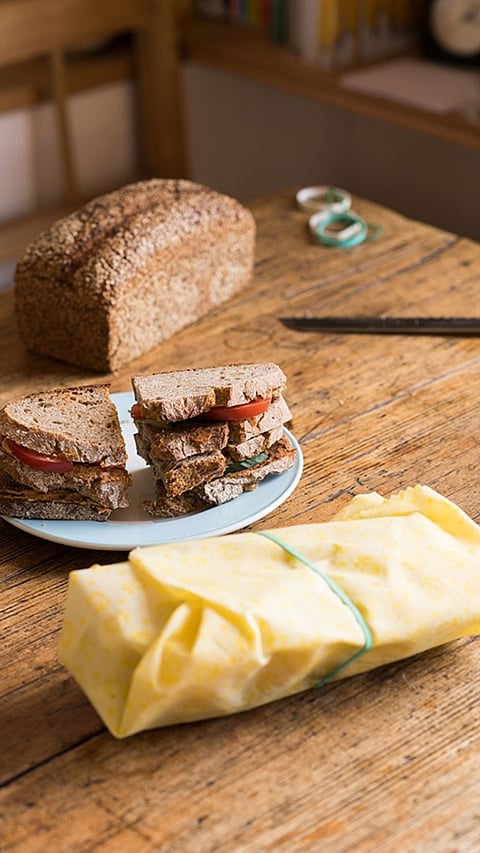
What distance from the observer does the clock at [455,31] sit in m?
2.85

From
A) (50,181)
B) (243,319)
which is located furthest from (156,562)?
(50,181)

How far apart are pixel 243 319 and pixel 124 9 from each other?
177 centimetres

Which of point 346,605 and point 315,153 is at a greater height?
point 346,605

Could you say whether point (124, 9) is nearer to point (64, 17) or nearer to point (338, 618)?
point (64, 17)

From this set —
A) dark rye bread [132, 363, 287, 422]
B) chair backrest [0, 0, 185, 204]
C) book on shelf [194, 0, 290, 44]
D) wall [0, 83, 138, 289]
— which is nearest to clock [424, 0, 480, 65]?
book on shelf [194, 0, 290, 44]

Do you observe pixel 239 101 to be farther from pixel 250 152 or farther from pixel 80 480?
pixel 80 480

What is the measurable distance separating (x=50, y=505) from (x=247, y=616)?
35 cm

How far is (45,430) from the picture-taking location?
1148mm

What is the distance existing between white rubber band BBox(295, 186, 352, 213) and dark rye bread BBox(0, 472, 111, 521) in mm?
1022

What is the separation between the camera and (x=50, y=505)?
1147 mm

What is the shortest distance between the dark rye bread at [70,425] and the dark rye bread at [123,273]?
28 centimetres

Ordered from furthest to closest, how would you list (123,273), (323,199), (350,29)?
1. (350,29)
2. (323,199)
3. (123,273)

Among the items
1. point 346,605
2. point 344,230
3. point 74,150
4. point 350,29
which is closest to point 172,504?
point 346,605

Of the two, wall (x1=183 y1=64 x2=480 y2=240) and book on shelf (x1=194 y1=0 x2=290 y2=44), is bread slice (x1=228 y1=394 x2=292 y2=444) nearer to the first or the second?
wall (x1=183 y1=64 x2=480 y2=240)
